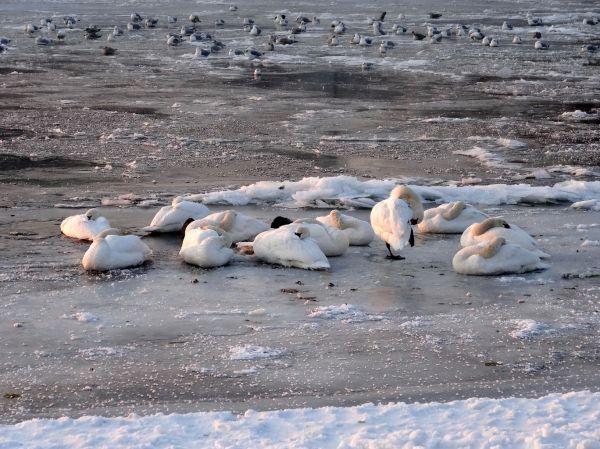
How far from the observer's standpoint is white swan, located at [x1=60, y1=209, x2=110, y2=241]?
36.4ft

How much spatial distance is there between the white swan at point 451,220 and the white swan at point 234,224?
177 centimetres

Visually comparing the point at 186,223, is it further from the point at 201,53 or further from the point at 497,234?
the point at 201,53

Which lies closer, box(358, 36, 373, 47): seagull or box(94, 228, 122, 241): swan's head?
box(94, 228, 122, 241): swan's head

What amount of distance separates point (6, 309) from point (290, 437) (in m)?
3.69

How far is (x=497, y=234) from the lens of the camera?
34.2 feet

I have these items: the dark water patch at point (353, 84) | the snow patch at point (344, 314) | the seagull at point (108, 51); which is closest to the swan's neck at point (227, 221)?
the snow patch at point (344, 314)

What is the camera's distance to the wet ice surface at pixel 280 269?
7492 millimetres

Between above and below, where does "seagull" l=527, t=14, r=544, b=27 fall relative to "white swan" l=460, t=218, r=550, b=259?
below

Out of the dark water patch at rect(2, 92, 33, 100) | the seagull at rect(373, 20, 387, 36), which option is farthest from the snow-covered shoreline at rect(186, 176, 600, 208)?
the seagull at rect(373, 20, 387, 36)

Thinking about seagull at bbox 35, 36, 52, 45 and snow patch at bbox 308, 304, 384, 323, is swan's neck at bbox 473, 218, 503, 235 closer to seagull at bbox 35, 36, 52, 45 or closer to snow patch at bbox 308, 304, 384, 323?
snow patch at bbox 308, 304, 384, 323

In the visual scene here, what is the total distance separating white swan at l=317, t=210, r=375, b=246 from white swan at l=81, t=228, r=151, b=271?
1851mm

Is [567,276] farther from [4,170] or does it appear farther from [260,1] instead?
[260,1]

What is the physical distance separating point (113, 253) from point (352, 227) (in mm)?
2390

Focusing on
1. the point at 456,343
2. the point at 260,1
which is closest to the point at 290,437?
the point at 456,343
